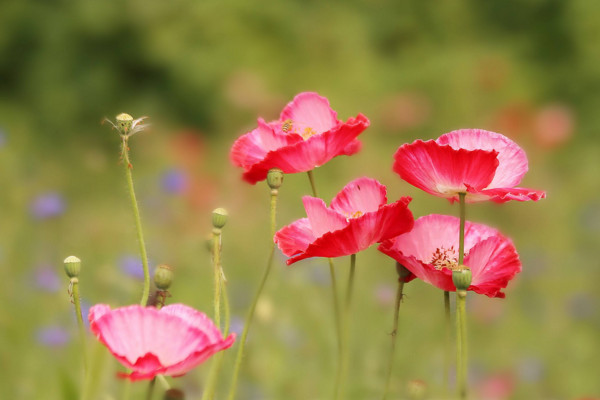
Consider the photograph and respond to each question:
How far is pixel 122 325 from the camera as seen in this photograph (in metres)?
0.47

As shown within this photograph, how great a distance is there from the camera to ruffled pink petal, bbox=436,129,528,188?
55 cm

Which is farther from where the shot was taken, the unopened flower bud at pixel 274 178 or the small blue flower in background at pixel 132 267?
the small blue flower in background at pixel 132 267

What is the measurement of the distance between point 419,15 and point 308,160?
292cm

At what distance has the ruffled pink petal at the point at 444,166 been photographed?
1.68ft

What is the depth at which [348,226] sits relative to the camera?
0.51 meters

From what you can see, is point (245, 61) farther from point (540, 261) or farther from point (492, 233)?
point (492, 233)

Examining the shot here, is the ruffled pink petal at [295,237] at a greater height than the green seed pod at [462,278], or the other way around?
the ruffled pink petal at [295,237]

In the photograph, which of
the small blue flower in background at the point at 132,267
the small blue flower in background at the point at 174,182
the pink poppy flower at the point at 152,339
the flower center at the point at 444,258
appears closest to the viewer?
the pink poppy flower at the point at 152,339

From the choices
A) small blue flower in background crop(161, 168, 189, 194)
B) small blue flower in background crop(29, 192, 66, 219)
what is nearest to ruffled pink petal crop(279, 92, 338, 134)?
small blue flower in background crop(29, 192, 66, 219)

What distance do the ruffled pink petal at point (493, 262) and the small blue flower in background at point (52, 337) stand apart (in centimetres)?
95

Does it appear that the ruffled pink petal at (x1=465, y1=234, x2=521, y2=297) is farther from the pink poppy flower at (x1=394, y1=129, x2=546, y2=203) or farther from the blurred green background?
the blurred green background

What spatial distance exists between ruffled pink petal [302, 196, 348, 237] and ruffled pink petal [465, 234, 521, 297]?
0.08 metres

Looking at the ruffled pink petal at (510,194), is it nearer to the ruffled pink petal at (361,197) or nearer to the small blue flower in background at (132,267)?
the ruffled pink petal at (361,197)

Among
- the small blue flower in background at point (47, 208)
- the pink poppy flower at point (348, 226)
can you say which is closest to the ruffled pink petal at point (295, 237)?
the pink poppy flower at point (348, 226)
